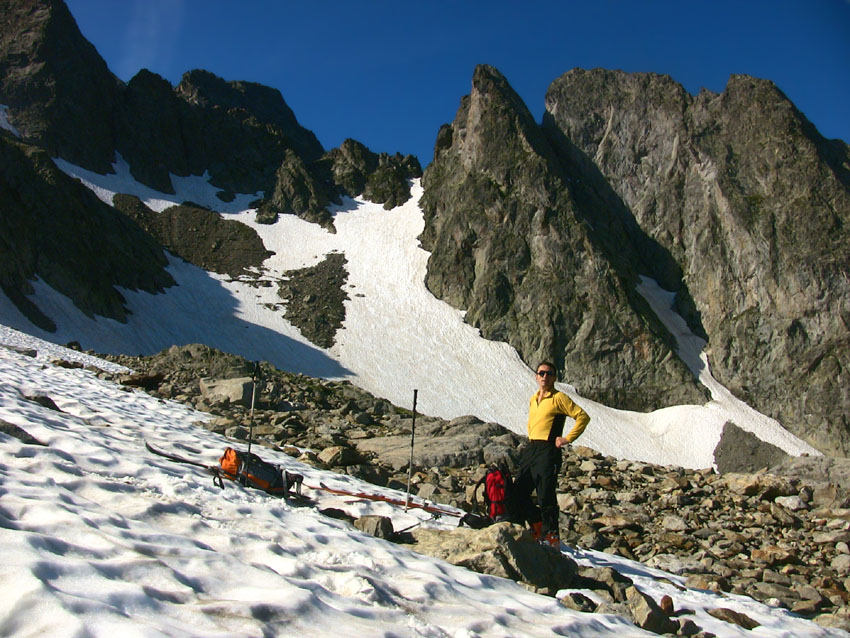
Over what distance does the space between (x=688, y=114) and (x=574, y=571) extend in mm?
75309

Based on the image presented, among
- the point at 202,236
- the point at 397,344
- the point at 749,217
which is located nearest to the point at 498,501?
the point at 397,344

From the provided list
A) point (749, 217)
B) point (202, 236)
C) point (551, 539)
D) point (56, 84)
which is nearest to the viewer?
point (551, 539)

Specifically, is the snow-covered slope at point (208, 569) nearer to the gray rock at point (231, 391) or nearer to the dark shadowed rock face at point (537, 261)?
the gray rock at point (231, 391)

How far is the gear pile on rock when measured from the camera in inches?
261

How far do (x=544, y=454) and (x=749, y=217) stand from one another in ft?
209

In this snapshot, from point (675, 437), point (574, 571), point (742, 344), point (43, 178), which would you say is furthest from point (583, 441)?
point (43, 178)

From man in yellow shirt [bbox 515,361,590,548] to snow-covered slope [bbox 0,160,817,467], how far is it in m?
32.2

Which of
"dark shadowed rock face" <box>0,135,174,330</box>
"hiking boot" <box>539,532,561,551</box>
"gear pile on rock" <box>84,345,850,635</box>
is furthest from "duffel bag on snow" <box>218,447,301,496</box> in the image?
A: "dark shadowed rock face" <box>0,135,174,330</box>

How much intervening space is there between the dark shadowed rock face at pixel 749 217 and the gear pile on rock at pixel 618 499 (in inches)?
1818

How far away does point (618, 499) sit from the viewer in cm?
1220

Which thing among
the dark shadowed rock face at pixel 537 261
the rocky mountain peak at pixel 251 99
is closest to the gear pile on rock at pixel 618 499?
the dark shadowed rock face at pixel 537 261

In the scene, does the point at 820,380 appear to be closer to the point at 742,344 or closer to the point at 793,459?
the point at 742,344

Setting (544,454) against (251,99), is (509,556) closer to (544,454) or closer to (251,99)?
(544,454)

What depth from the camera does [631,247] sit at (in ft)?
223
